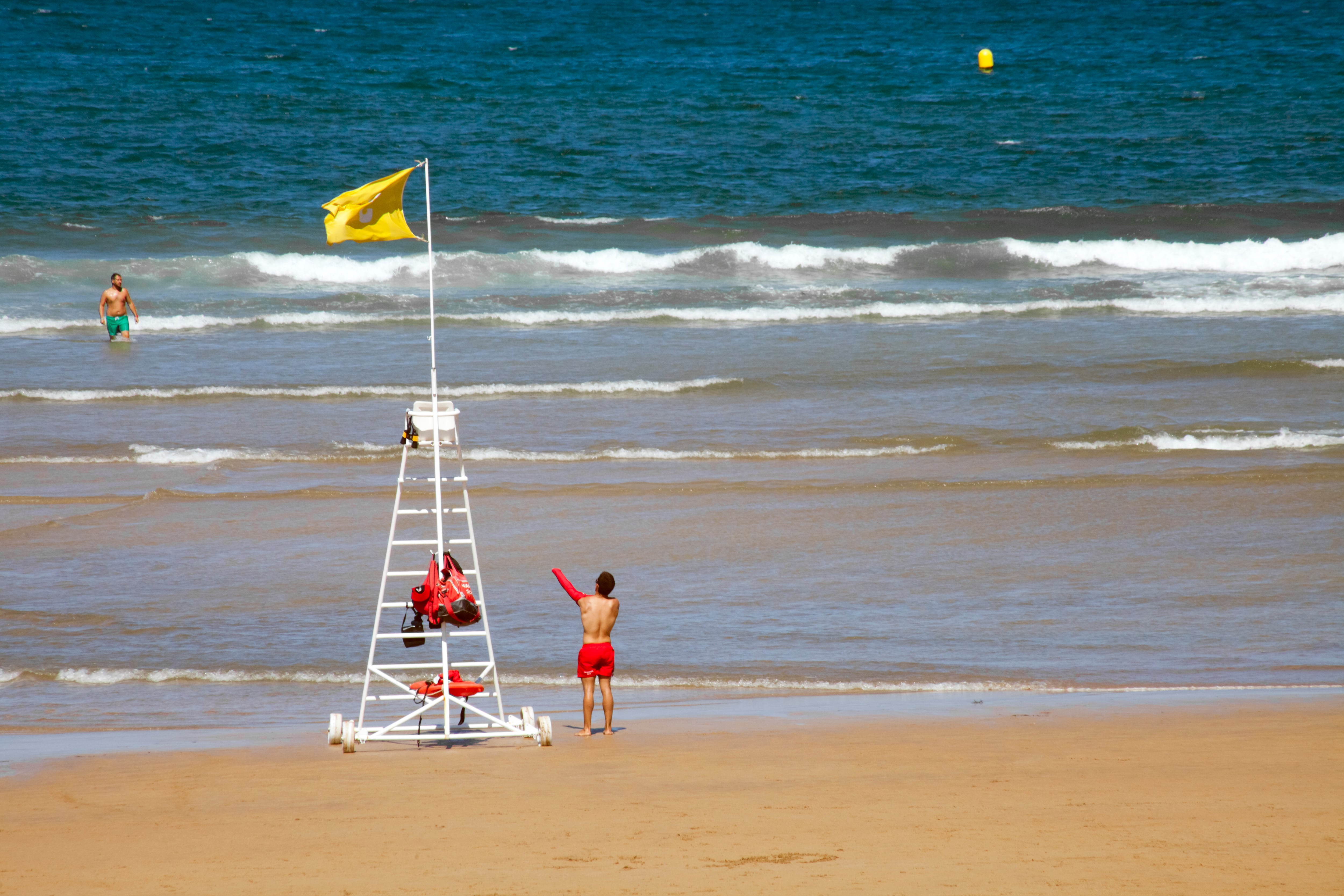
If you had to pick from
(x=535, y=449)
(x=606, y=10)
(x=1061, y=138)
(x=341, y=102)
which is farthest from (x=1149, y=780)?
(x=606, y=10)

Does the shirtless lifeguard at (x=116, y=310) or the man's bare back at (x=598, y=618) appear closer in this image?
the man's bare back at (x=598, y=618)

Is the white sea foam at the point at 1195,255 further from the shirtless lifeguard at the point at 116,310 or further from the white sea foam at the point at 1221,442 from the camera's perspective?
the shirtless lifeguard at the point at 116,310

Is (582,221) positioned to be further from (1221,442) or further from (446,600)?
(446,600)

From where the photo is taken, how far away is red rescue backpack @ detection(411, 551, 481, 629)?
6.97 metres

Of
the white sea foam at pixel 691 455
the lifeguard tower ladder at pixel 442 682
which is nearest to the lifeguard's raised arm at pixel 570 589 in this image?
the lifeguard tower ladder at pixel 442 682

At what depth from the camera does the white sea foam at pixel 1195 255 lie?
26.3m

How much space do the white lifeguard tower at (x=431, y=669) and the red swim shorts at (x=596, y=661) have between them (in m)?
0.40

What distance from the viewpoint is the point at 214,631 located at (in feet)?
30.9

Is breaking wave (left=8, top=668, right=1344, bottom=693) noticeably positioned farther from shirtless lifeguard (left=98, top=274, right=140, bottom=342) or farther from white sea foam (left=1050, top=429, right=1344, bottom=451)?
shirtless lifeguard (left=98, top=274, right=140, bottom=342)

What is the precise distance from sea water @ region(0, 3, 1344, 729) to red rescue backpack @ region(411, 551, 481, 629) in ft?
5.14

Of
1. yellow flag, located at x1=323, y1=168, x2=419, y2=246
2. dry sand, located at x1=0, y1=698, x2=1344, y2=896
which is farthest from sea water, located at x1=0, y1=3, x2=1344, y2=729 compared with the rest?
yellow flag, located at x1=323, y1=168, x2=419, y2=246

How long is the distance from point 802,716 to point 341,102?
30392 mm

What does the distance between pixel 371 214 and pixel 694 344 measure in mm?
13189

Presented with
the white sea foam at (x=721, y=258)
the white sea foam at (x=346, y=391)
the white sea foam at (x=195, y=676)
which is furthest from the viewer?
the white sea foam at (x=721, y=258)
